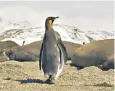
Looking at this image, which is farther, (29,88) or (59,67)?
(59,67)

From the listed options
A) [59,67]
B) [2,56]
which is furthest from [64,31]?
[59,67]

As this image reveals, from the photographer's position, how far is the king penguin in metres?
10.3

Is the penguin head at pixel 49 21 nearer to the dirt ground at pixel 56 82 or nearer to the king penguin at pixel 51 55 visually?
the king penguin at pixel 51 55

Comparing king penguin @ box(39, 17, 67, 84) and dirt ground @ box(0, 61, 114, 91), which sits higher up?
king penguin @ box(39, 17, 67, 84)

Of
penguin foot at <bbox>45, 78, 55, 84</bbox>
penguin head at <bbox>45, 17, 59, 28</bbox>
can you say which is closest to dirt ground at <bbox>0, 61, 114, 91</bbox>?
penguin foot at <bbox>45, 78, 55, 84</bbox>

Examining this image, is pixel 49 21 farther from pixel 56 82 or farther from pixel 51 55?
pixel 56 82

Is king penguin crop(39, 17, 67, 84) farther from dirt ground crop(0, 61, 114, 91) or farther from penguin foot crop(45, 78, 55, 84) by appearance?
dirt ground crop(0, 61, 114, 91)

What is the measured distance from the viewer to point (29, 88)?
29.3 feet

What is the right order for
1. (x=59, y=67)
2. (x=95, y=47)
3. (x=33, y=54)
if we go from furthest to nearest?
(x=33, y=54)
(x=95, y=47)
(x=59, y=67)

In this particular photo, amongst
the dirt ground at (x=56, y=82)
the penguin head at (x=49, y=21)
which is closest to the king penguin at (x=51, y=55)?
the penguin head at (x=49, y=21)

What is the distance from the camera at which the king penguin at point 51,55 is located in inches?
407

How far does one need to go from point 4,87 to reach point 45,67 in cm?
174

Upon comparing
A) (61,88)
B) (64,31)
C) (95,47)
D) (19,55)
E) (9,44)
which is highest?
(61,88)

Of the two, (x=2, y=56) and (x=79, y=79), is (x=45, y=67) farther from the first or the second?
(x=2, y=56)
